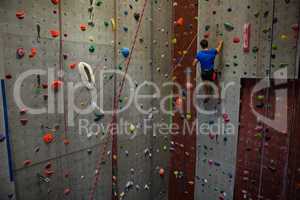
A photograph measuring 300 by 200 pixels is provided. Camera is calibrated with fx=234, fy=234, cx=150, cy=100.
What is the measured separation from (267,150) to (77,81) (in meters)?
2.06

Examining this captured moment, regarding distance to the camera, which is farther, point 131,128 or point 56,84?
point 131,128

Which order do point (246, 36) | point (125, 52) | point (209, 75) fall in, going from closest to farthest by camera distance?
point (246, 36)
point (209, 75)
point (125, 52)

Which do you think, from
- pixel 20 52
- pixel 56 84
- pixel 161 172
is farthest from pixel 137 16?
pixel 161 172

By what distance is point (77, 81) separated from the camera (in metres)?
2.38

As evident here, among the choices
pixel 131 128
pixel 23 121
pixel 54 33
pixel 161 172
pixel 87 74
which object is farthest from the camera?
pixel 161 172

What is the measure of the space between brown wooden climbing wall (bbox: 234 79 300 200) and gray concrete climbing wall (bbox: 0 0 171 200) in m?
1.32

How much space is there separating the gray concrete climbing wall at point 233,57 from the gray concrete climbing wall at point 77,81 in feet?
2.62

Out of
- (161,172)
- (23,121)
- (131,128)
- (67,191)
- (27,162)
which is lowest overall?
(161,172)

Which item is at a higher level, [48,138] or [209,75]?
[209,75]

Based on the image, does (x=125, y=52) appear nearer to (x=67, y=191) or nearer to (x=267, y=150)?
(x=67, y=191)

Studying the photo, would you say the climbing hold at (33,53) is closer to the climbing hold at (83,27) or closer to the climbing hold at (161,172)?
the climbing hold at (83,27)

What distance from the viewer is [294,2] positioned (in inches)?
81.1

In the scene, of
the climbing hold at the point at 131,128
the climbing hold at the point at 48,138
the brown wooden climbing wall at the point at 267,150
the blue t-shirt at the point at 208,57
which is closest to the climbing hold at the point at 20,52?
the climbing hold at the point at 48,138

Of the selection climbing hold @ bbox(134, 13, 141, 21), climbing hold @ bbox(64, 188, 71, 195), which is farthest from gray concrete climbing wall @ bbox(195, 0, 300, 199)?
climbing hold @ bbox(64, 188, 71, 195)
